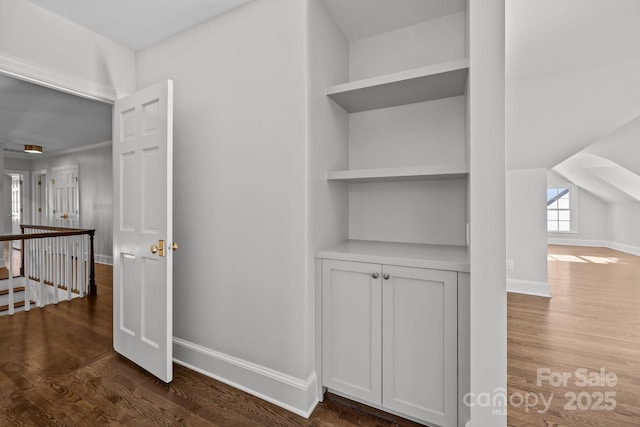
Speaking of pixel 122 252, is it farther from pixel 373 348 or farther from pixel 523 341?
pixel 523 341

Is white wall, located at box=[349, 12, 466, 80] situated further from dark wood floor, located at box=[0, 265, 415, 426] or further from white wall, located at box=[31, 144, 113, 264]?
white wall, located at box=[31, 144, 113, 264]

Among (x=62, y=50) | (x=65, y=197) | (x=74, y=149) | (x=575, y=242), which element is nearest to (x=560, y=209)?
(x=575, y=242)

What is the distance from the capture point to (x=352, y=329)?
1662 mm

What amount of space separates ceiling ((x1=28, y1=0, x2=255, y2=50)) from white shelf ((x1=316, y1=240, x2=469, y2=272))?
173 cm

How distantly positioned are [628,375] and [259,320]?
2.61 m

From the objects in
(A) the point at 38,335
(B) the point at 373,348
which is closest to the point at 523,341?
(B) the point at 373,348

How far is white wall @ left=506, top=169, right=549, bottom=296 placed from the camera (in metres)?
3.82

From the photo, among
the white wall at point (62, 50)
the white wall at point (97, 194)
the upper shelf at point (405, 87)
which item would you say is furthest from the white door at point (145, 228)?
the white wall at point (97, 194)

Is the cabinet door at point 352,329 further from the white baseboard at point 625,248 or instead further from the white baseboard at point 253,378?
the white baseboard at point 625,248

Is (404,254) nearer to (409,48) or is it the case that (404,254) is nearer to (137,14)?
(409,48)

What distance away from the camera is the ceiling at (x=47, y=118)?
3.36 meters

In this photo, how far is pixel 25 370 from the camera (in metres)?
2.10

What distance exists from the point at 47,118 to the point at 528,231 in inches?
283

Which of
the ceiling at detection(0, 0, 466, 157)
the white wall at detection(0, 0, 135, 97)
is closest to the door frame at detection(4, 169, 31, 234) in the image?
the white wall at detection(0, 0, 135, 97)
